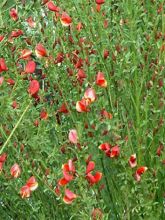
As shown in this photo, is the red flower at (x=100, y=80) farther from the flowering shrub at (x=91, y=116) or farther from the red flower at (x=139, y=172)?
the red flower at (x=139, y=172)

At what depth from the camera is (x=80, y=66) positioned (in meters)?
2.36

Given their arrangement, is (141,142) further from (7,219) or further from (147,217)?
(7,219)

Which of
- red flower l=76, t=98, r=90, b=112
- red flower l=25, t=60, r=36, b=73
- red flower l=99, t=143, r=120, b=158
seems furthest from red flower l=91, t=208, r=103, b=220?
red flower l=25, t=60, r=36, b=73

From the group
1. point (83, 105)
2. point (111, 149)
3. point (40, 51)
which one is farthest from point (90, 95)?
point (40, 51)

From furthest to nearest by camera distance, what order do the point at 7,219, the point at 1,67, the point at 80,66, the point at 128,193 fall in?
the point at 7,219 → the point at 80,66 → the point at 128,193 → the point at 1,67

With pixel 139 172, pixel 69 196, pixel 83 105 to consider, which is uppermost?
pixel 83 105

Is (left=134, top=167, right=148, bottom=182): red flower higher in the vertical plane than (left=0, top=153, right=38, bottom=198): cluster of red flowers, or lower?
lower

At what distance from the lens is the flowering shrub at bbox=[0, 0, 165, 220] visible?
217cm

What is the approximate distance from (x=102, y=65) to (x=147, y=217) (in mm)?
631

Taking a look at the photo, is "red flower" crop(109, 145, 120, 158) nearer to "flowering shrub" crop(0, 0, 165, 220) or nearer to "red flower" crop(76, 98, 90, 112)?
"flowering shrub" crop(0, 0, 165, 220)

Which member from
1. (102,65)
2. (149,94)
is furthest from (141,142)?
(102,65)

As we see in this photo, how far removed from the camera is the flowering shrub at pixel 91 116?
217 centimetres

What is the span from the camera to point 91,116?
2.33 meters

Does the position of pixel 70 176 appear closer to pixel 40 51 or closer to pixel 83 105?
pixel 83 105
